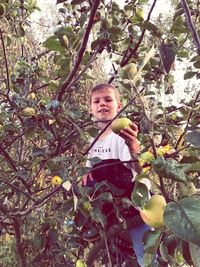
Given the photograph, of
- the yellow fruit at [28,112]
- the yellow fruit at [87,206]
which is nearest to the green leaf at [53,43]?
the yellow fruit at [28,112]

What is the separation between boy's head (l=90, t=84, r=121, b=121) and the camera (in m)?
2.04

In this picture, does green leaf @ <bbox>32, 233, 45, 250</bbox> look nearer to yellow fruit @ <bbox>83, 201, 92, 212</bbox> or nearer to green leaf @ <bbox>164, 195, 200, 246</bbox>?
yellow fruit @ <bbox>83, 201, 92, 212</bbox>

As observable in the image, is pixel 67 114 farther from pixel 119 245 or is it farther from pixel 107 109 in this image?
pixel 119 245

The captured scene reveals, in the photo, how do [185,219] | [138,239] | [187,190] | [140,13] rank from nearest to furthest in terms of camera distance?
[185,219] < [187,190] < [140,13] < [138,239]

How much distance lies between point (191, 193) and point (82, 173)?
530 millimetres

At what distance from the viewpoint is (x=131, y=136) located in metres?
1.24

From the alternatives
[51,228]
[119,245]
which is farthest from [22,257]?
[119,245]

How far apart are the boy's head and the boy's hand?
0.76 meters

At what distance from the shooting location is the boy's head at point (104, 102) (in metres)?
2.04

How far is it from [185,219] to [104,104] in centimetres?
139

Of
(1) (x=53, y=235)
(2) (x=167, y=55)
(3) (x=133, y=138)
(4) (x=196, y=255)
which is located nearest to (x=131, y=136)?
(3) (x=133, y=138)

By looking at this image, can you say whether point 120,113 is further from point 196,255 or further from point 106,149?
point 106,149

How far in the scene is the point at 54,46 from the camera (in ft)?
4.78

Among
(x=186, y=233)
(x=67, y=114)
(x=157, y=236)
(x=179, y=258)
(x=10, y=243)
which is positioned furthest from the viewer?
(x=10, y=243)
